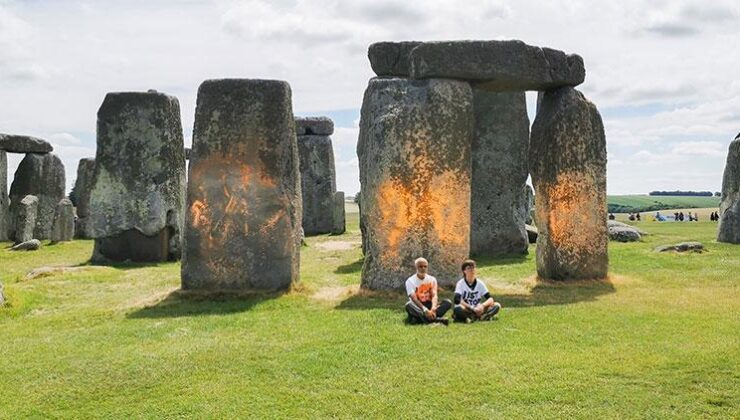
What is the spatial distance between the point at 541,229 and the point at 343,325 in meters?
5.65

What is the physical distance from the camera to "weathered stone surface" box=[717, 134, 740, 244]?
2102cm

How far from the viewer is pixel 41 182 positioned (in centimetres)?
2756

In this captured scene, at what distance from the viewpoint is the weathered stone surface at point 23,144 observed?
26.7 m

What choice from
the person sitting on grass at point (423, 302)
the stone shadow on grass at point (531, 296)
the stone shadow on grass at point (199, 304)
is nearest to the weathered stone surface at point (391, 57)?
the stone shadow on grass at point (531, 296)

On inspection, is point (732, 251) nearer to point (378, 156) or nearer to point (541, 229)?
point (541, 229)

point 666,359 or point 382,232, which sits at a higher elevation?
point 382,232

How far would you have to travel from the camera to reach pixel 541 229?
1426 cm

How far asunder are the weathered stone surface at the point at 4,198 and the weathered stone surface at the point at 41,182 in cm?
42

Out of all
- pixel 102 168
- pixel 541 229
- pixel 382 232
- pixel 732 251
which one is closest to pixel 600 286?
pixel 541 229

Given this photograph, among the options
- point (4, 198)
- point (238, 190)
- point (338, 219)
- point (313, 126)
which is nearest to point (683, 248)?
point (238, 190)

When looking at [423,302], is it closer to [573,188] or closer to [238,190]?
[238,190]

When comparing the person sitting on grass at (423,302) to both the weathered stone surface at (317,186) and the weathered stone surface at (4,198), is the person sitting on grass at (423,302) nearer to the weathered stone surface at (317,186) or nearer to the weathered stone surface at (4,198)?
the weathered stone surface at (317,186)

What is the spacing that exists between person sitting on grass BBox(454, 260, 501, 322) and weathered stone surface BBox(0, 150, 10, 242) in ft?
68.5

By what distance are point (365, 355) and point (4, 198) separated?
21923mm
